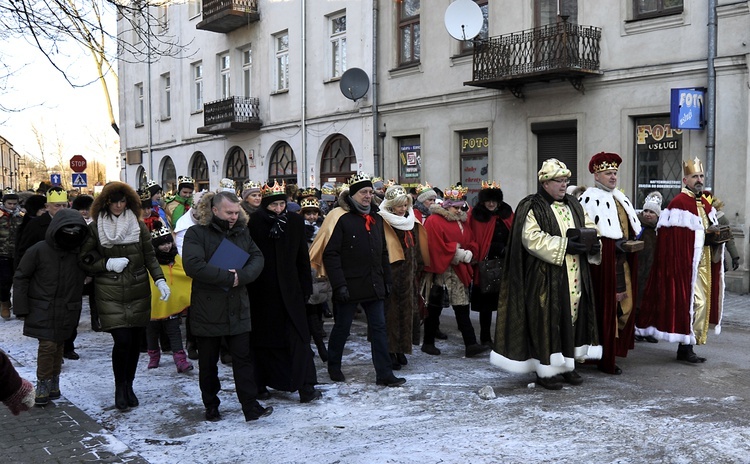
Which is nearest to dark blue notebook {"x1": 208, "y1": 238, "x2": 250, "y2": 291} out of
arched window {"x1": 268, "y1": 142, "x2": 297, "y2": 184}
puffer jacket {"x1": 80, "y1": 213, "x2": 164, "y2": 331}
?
puffer jacket {"x1": 80, "y1": 213, "x2": 164, "y2": 331}

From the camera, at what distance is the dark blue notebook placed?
18.8ft

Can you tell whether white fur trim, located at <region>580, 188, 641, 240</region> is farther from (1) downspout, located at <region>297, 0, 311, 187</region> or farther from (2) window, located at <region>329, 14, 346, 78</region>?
(1) downspout, located at <region>297, 0, 311, 187</region>

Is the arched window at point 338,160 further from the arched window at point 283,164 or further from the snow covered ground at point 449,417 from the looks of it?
the snow covered ground at point 449,417

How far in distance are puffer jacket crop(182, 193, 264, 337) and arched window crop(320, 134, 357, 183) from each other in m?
15.6

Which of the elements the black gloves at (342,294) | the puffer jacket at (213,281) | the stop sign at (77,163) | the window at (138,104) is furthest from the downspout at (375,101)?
the window at (138,104)

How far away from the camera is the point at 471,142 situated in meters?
18.1

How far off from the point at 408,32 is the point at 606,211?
13334 millimetres

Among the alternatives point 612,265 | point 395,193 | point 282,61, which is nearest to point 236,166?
point 282,61

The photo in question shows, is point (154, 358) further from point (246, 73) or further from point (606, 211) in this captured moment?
point (246, 73)

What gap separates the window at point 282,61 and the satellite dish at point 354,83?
4109 mm

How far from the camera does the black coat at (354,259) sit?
6.74 meters

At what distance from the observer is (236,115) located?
2520cm

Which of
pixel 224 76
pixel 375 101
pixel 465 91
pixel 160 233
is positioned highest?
pixel 224 76

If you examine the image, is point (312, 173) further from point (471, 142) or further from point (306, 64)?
point (471, 142)
